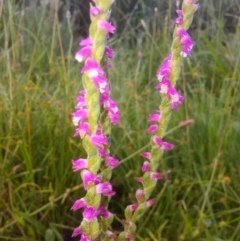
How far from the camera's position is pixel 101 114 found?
1158 mm

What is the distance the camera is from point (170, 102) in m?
1.21

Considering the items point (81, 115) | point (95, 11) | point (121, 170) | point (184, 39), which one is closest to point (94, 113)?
point (81, 115)

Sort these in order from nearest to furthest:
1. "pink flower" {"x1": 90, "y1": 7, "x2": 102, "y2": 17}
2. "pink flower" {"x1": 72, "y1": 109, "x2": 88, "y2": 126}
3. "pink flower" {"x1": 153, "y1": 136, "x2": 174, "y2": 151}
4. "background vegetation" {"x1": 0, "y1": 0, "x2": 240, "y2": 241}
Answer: "pink flower" {"x1": 90, "y1": 7, "x2": 102, "y2": 17}, "pink flower" {"x1": 72, "y1": 109, "x2": 88, "y2": 126}, "pink flower" {"x1": 153, "y1": 136, "x2": 174, "y2": 151}, "background vegetation" {"x1": 0, "y1": 0, "x2": 240, "y2": 241}

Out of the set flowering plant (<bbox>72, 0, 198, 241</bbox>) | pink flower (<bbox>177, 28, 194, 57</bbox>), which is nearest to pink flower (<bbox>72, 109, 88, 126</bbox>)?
flowering plant (<bbox>72, 0, 198, 241</bbox>)

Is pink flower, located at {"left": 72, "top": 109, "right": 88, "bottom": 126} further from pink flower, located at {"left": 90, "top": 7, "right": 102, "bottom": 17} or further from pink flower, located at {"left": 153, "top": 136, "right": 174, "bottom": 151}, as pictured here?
pink flower, located at {"left": 153, "top": 136, "right": 174, "bottom": 151}

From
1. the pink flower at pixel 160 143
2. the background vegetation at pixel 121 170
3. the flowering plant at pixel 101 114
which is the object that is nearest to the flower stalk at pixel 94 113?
the flowering plant at pixel 101 114

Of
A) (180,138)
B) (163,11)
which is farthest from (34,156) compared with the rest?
(163,11)

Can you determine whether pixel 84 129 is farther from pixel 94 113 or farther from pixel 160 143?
pixel 160 143

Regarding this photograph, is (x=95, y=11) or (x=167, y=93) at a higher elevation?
(x=95, y=11)

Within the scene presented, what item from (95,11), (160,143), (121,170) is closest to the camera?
(95,11)

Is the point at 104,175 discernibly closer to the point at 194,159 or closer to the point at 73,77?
the point at 194,159

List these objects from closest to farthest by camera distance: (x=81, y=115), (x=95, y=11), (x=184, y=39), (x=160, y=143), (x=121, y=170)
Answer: (x=95, y=11), (x=81, y=115), (x=184, y=39), (x=160, y=143), (x=121, y=170)

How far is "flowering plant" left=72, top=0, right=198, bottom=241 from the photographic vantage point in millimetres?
918

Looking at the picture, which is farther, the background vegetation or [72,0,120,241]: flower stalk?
the background vegetation
